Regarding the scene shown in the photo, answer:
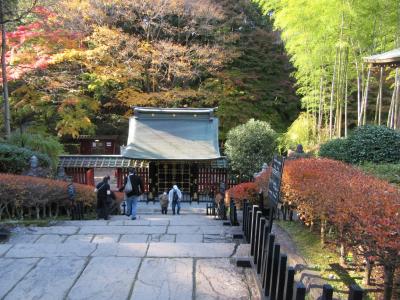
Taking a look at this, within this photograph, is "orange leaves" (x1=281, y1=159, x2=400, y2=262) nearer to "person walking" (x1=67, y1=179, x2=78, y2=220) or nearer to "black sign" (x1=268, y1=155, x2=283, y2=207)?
"black sign" (x1=268, y1=155, x2=283, y2=207)

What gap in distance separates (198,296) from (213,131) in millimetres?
13964

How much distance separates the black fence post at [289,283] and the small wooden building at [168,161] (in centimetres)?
1254

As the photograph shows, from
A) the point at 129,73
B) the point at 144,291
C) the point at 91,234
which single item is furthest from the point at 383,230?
the point at 129,73

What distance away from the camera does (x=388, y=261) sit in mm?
2709

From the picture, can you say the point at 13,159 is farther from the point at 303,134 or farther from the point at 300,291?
the point at 303,134

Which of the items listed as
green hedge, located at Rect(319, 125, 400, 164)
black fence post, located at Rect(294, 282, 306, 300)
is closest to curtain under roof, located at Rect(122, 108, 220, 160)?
green hedge, located at Rect(319, 125, 400, 164)

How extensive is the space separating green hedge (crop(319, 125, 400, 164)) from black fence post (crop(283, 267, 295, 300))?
6798 millimetres

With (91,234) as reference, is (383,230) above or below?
above

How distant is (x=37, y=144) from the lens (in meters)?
12.3

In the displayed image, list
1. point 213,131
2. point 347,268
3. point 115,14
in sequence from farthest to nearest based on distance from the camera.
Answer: point 115,14 → point 213,131 → point 347,268

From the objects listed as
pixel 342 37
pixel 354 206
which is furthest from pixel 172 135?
pixel 354 206

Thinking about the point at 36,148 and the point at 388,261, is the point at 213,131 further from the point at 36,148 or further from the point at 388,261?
the point at 388,261

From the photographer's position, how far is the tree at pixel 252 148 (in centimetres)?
1510

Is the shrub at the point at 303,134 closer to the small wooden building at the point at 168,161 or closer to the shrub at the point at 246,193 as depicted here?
the small wooden building at the point at 168,161
